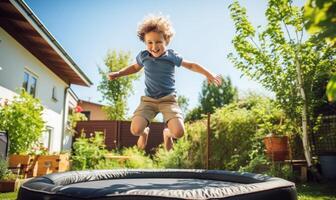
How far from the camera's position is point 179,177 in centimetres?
348

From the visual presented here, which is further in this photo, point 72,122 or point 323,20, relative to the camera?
point 72,122

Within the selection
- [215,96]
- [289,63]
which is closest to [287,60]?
[289,63]

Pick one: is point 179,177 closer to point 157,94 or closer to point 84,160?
point 157,94

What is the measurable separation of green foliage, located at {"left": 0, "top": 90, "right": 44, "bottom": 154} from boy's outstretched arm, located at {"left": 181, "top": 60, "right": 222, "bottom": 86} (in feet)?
11.3

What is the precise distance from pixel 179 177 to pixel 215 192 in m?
1.80

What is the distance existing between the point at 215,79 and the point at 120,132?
9483 mm

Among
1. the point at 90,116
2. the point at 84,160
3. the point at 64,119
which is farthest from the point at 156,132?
the point at 90,116

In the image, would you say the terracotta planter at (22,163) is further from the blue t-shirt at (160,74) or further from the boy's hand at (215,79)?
the boy's hand at (215,79)

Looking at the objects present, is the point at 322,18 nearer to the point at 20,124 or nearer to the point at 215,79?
the point at 215,79

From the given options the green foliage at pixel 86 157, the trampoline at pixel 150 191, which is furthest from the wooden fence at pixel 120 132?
the trampoline at pixel 150 191

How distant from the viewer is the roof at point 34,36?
18.2ft

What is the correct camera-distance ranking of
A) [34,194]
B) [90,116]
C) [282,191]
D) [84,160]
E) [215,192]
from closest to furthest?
[215,192]
[34,194]
[282,191]
[84,160]
[90,116]

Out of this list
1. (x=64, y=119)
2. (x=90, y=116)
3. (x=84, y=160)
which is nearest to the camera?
(x=84, y=160)

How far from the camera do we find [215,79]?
9.00 feet
